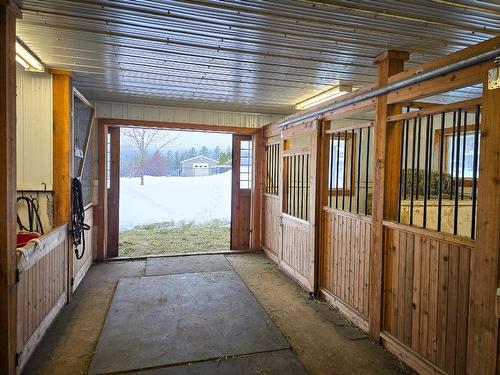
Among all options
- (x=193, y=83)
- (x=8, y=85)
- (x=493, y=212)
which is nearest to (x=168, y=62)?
(x=193, y=83)

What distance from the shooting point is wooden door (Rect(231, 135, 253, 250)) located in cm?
604

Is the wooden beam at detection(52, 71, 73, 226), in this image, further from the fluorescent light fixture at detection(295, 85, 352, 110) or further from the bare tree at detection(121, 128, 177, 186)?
the bare tree at detection(121, 128, 177, 186)

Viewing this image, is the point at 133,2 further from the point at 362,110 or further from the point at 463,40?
the point at 463,40

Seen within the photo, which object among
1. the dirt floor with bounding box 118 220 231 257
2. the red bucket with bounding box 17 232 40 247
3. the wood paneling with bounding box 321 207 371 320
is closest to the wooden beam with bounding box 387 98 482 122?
the wood paneling with bounding box 321 207 371 320

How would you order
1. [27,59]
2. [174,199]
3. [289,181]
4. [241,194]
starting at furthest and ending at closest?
[174,199] → [241,194] → [289,181] → [27,59]

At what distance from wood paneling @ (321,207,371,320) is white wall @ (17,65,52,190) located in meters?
3.09

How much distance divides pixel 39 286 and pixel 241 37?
266cm

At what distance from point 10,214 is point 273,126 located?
3945mm

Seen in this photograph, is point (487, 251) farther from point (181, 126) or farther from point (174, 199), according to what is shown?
point (174, 199)

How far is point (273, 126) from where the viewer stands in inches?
212

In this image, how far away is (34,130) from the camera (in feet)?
11.3

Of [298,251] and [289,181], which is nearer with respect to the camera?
[298,251]

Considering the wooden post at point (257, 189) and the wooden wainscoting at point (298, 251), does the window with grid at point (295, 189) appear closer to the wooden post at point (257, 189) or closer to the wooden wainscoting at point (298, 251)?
the wooden wainscoting at point (298, 251)

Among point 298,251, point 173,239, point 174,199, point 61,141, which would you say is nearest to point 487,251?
point 298,251
